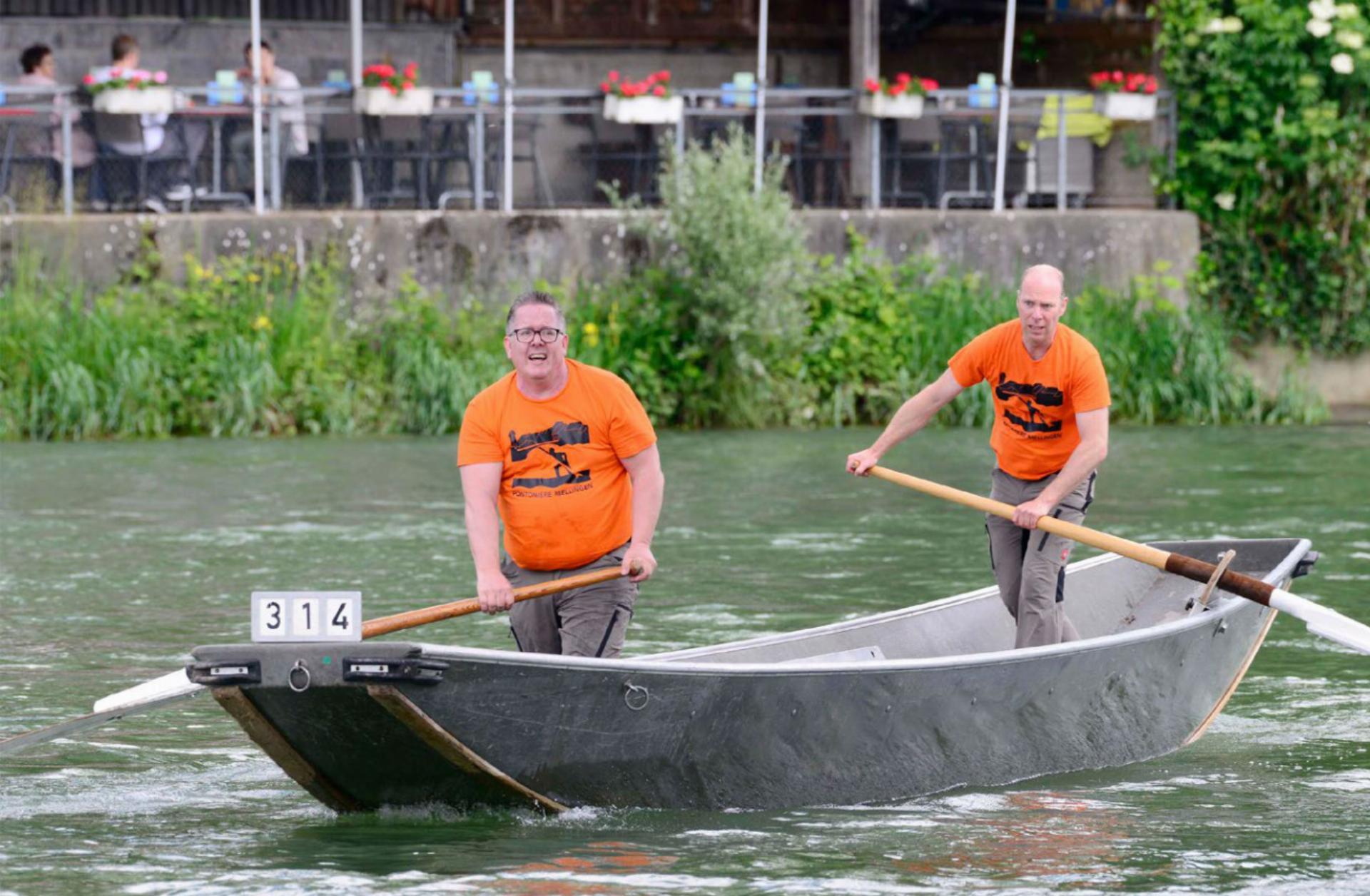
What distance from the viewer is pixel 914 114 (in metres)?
20.1

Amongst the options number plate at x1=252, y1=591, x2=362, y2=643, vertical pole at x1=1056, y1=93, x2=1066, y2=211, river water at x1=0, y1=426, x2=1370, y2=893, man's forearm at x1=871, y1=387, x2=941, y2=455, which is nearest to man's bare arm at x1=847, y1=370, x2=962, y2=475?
man's forearm at x1=871, y1=387, x2=941, y2=455

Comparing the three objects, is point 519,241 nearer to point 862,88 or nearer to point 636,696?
point 862,88

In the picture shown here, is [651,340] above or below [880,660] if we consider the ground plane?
above

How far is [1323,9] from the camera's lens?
1997 cm

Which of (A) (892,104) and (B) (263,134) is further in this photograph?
(A) (892,104)

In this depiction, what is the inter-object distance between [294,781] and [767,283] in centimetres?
1148

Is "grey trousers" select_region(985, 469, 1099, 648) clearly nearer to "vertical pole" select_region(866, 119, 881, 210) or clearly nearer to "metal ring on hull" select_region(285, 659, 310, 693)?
"metal ring on hull" select_region(285, 659, 310, 693)

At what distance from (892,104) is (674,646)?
402 inches

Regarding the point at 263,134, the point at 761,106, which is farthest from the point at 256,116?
the point at 761,106

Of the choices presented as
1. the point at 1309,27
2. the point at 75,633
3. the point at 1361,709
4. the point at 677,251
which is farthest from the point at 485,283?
the point at 1361,709

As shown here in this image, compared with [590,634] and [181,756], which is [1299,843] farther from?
[181,756]

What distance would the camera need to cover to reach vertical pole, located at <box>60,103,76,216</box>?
59.7 ft

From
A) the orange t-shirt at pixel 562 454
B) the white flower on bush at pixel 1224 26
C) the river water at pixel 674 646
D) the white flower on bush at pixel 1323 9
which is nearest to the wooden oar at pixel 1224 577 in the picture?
the river water at pixel 674 646

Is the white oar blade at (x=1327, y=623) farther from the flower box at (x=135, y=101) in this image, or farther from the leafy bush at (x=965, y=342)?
the flower box at (x=135, y=101)
